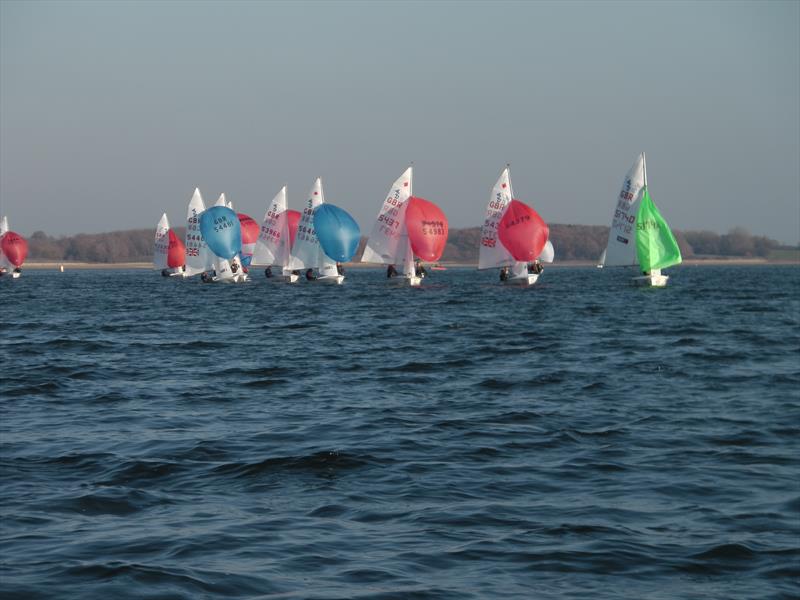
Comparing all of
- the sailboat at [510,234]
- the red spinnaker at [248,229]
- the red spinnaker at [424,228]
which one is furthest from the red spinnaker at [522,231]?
the red spinnaker at [248,229]

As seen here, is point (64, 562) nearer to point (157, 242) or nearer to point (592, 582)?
point (592, 582)

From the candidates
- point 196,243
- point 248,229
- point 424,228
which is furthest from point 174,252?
point 424,228

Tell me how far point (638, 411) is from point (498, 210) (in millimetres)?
52755

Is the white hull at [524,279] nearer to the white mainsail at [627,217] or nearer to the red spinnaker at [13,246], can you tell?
the white mainsail at [627,217]

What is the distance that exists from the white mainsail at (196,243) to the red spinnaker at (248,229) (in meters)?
12.3

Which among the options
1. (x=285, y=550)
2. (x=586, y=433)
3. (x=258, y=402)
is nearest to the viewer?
(x=285, y=550)

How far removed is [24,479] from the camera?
1022 cm

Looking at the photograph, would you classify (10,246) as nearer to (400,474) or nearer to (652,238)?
(652,238)

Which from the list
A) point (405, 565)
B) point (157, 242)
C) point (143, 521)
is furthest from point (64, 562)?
point (157, 242)

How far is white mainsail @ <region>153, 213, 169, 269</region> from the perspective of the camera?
99512 millimetres

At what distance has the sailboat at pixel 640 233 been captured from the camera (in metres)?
63.2

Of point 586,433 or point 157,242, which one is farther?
point 157,242

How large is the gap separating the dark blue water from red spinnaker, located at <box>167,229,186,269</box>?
3153 inches

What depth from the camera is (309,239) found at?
7594cm
